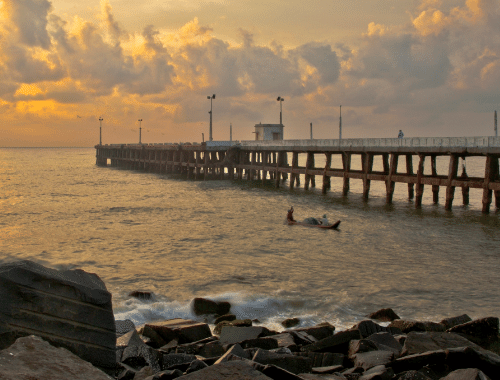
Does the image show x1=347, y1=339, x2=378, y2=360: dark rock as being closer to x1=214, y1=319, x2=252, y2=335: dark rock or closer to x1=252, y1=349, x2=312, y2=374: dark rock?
x1=252, y1=349, x2=312, y2=374: dark rock

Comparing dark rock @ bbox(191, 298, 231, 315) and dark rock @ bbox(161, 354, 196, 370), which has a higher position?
dark rock @ bbox(161, 354, 196, 370)

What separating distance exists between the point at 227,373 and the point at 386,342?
3.70 meters

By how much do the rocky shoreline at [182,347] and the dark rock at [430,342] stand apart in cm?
2

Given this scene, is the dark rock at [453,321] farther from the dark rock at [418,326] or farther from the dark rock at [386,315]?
the dark rock at [386,315]

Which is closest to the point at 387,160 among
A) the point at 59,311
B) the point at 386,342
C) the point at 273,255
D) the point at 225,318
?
the point at 273,255

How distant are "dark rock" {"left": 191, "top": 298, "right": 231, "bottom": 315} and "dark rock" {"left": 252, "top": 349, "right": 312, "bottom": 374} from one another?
5.10 metres

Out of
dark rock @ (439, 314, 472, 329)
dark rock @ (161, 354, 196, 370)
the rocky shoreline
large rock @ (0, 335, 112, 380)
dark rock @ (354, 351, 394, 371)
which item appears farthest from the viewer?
dark rock @ (439, 314, 472, 329)

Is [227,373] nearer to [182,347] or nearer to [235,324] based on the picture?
[182,347]

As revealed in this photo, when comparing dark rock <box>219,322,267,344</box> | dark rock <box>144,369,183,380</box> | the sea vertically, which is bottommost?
the sea

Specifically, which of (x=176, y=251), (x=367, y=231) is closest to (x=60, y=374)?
(x=176, y=251)

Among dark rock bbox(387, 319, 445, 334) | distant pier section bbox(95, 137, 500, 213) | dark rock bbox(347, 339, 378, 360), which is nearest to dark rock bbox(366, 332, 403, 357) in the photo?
dark rock bbox(347, 339, 378, 360)

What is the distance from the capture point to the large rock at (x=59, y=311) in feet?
16.3

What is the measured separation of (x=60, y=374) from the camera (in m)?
4.30

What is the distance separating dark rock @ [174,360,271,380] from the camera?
450 cm
